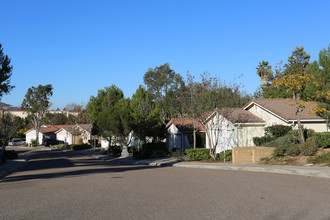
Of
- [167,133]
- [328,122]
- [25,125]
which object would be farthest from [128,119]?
[25,125]

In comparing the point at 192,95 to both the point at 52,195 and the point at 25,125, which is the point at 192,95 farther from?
the point at 25,125

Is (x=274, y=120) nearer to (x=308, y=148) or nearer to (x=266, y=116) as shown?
(x=266, y=116)

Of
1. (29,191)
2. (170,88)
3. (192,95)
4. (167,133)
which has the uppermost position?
(170,88)

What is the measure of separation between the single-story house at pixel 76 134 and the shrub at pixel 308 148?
46.0 meters

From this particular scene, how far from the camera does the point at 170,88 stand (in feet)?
205

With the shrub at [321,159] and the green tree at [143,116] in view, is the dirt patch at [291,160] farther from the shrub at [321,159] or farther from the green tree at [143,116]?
the green tree at [143,116]

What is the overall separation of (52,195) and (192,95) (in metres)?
18.7

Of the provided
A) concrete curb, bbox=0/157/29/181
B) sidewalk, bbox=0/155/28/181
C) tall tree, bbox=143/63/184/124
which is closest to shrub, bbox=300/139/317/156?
concrete curb, bbox=0/157/29/181

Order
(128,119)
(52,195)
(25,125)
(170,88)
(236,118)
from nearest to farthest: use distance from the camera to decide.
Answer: (52,195) < (236,118) < (128,119) < (170,88) < (25,125)

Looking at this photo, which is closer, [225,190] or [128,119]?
[225,190]

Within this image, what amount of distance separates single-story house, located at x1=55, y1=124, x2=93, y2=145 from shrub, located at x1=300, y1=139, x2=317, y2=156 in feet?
151

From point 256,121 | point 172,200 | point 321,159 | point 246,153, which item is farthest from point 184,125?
point 172,200

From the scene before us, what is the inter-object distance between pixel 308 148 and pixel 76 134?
54.4 m

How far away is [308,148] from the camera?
70.4 ft
